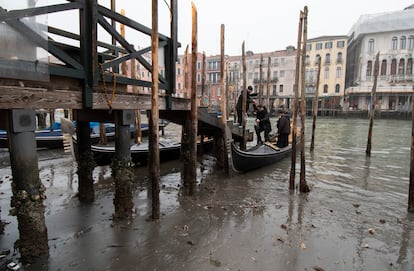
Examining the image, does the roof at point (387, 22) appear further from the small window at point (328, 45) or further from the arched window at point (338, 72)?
the arched window at point (338, 72)

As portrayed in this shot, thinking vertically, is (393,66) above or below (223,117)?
above

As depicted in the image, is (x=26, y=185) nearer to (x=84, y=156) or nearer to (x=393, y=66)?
(x=84, y=156)

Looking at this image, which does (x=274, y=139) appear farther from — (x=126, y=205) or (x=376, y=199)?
(x=126, y=205)

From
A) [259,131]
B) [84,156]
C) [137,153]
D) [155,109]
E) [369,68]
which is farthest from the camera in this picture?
[369,68]

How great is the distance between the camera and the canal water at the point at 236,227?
3764mm

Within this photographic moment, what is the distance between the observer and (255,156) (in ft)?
27.9

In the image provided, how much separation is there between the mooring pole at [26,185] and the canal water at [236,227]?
0.31m

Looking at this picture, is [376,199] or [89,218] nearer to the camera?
[89,218]

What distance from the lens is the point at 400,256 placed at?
3963 millimetres

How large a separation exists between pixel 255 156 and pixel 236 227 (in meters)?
3.93

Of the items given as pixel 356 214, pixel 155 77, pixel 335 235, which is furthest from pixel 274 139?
pixel 155 77

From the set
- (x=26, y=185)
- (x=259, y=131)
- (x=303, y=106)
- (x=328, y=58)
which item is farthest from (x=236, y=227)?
(x=328, y=58)

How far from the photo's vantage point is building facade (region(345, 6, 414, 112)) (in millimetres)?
38875

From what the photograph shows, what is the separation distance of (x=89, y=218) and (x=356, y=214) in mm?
5162
